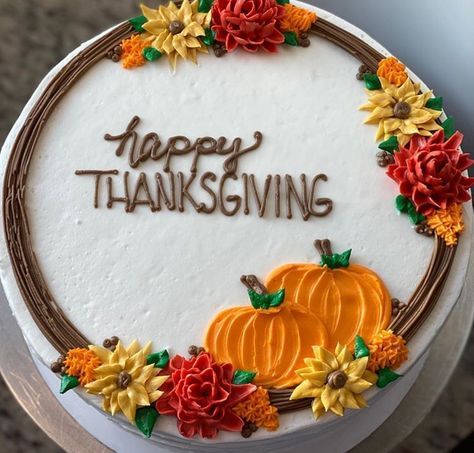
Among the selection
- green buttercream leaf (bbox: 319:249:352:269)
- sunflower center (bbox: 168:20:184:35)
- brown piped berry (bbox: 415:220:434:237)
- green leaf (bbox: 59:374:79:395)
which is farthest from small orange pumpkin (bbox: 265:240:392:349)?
sunflower center (bbox: 168:20:184:35)

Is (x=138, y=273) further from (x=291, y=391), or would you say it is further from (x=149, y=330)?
(x=291, y=391)

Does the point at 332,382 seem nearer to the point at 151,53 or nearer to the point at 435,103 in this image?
the point at 435,103

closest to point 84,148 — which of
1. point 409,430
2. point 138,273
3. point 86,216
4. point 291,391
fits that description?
point 86,216

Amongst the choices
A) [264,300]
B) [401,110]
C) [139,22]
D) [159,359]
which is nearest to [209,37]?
[139,22]

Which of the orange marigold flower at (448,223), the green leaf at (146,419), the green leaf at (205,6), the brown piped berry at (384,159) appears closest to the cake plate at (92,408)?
the green leaf at (146,419)

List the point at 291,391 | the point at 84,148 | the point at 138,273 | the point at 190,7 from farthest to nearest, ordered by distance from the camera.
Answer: the point at 190,7, the point at 84,148, the point at 138,273, the point at 291,391

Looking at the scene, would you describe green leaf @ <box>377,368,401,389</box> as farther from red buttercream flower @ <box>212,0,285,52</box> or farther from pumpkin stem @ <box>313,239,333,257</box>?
red buttercream flower @ <box>212,0,285,52</box>
